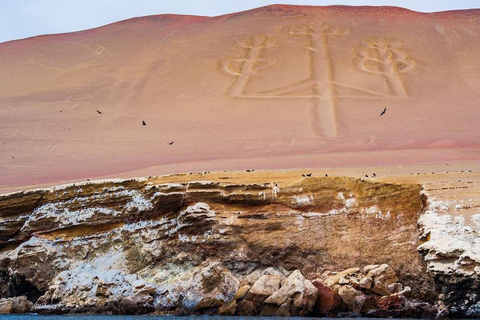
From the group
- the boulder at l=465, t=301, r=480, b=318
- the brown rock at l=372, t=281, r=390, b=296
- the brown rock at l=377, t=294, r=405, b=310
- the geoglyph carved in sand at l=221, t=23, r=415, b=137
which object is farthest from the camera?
the geoglyph carved in sand at l=221, t=23, r=415, b=137

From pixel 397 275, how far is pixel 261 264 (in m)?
3.07

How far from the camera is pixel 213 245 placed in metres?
20.2

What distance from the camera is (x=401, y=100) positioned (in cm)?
4197

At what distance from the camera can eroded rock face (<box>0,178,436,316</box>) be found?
18.9m

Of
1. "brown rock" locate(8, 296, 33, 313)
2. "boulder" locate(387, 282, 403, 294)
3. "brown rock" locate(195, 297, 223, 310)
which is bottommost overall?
"brown rock" locate(8, 296, 33, 313)

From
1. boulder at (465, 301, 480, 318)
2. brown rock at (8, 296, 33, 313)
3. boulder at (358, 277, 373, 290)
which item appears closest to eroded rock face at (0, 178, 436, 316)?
boulder at (358, 277, 373, 290)

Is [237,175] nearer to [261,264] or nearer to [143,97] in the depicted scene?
[261,264]

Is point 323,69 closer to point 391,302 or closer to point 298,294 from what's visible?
point 298,294

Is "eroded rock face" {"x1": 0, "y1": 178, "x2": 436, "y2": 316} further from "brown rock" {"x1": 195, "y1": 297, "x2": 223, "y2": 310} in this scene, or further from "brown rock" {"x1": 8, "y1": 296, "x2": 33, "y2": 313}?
"brown rock" {"x1": 8, "y1": 296, "x2": 33, "y2": 313}

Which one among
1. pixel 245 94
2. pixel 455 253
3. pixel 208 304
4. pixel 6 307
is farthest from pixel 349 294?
pixel 245 94

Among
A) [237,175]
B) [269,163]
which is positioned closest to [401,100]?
[269,163]

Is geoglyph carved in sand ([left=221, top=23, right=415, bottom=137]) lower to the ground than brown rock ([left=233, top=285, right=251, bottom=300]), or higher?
higher

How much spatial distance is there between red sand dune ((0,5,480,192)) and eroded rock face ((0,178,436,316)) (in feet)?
39.1

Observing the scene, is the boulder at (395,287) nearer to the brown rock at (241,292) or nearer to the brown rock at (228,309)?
the brown rock at (241,292)
